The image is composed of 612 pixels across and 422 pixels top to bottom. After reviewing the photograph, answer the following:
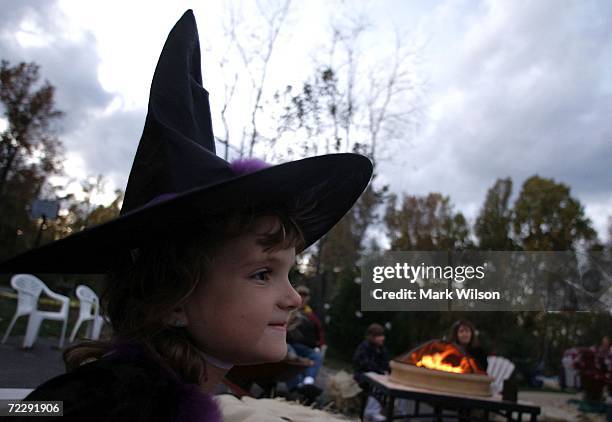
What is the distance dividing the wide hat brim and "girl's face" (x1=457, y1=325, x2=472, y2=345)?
4.80 m

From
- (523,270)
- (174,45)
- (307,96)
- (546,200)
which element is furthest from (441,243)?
(174,45)

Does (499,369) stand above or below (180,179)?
below

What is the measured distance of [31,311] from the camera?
2.96 meters

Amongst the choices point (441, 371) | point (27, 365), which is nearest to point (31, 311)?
point (27, 365)

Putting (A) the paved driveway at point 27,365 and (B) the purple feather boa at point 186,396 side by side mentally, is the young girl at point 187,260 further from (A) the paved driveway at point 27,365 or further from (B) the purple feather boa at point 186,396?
(A) the paved driveway at point 27,365

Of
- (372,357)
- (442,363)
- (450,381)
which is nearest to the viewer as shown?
(450,381)

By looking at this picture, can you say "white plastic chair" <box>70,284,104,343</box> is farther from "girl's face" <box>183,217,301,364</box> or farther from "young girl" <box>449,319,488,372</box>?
"girl's face" <box>183,217,301,364</box>

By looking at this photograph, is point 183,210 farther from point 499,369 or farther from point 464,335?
point 499,369

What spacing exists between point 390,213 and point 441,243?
6.06 meters

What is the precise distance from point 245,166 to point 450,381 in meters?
3.41

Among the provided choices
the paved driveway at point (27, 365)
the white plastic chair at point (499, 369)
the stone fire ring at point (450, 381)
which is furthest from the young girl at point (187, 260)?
the white plastic chair at point (499, 369)

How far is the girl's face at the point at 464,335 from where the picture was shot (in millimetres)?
5438

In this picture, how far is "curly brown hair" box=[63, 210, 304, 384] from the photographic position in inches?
38.7

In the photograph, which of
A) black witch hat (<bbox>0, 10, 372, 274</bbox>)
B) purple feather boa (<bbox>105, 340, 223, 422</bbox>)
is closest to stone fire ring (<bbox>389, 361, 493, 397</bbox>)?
black witch hat (<bbox>0, 10, 372, 274</bbox>)
